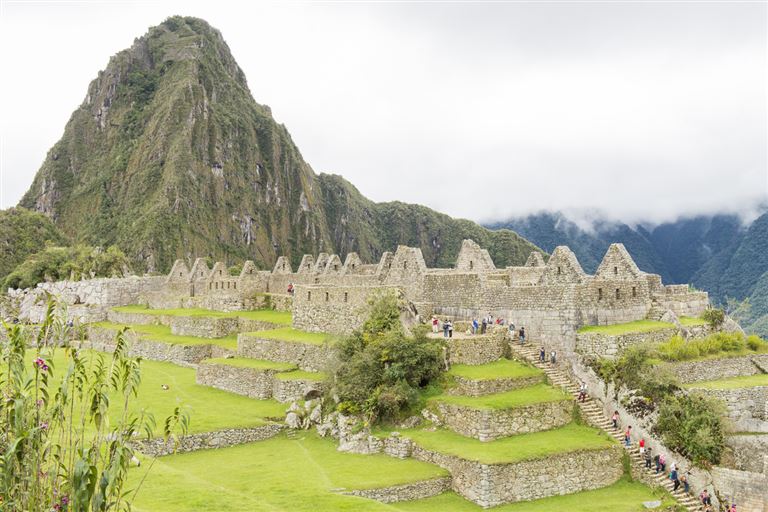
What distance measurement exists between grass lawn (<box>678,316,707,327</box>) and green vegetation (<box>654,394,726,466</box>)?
4.94 meters

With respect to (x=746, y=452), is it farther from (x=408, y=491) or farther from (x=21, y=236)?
(x=21, y=236)

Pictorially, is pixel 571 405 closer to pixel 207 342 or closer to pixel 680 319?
pixel 680 319

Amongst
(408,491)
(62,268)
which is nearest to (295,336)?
(408,491)

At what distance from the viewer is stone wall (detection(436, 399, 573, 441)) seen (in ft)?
58.8

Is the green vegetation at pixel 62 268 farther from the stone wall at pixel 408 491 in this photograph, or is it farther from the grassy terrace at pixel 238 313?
the stone wall at pixel 408 491

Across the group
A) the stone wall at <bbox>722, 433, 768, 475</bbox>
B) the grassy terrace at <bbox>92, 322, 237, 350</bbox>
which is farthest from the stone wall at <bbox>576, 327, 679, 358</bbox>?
the grassy terrace at <bbox>92, 322, 237, 350</bbox>

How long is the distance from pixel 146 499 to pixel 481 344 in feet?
37.2

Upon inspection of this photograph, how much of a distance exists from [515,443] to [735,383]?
24.9 ft

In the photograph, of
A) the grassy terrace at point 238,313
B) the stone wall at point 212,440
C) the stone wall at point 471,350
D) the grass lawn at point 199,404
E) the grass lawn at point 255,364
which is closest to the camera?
the stone wall at point 212,440

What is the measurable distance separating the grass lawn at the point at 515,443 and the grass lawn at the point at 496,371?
1.92 m

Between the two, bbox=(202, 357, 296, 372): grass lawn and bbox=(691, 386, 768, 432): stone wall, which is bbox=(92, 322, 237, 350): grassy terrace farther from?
bbox=(691, 386, 768, 432): stone wall

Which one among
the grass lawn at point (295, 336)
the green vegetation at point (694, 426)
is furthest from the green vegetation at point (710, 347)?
the grass lawn at point (295, 336)

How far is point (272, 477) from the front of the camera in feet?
54.7

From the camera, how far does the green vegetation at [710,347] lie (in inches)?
796
